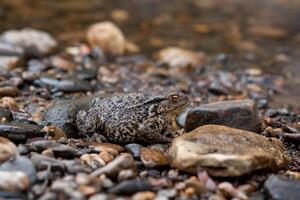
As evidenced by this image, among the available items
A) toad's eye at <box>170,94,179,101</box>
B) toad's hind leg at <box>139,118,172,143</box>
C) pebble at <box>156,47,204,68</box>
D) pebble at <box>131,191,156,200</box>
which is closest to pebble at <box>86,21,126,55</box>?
pebble at <box>156,47,204,68</box>

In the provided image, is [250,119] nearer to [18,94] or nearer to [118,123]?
[118,123]

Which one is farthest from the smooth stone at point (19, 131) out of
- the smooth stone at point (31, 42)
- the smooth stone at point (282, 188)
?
the smooth stone at point (31, 42)

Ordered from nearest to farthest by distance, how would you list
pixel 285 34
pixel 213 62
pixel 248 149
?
pixel 248 149
pixel 213 62
pixel 285 34

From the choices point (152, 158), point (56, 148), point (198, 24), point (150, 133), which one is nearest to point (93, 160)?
point (56, 148)

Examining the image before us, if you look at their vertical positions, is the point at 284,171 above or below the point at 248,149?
below

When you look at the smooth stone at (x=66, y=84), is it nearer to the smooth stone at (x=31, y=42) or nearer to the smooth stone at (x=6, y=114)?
the smooth stone at (x=6, y=114)

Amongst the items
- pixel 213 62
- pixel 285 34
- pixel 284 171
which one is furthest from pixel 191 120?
pixel 285 34
